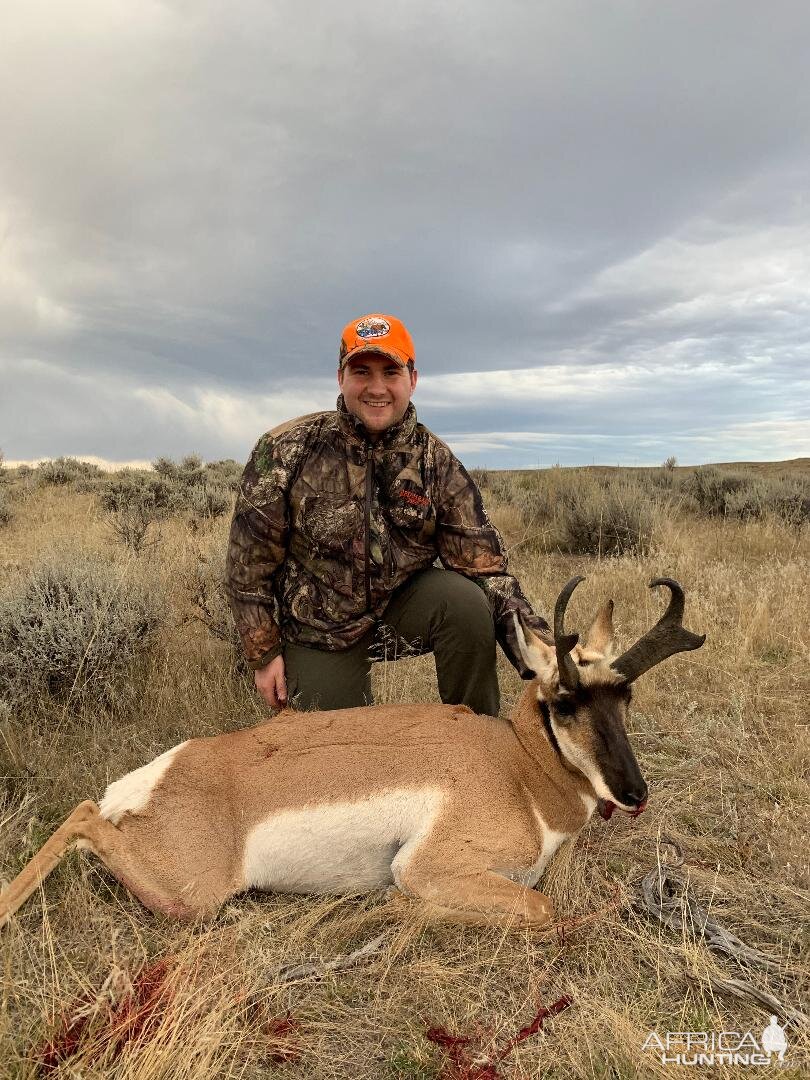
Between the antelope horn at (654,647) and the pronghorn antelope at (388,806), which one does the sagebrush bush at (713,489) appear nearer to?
A: the antelope horn at (654,647)

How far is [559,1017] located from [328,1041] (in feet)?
2.69

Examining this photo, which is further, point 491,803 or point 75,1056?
point 491,803

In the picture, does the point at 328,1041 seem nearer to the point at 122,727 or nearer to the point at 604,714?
the point at 604,714

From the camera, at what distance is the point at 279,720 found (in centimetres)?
361

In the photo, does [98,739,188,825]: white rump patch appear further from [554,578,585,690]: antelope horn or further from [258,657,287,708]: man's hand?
[554,578,585,690]: antelope horn

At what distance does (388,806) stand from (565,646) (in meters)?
1.04

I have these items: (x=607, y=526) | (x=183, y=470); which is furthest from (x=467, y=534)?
(x=183, y=470)

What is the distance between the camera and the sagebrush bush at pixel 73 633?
530 cm

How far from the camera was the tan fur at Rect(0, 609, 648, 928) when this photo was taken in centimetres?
306

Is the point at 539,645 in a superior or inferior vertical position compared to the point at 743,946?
superior

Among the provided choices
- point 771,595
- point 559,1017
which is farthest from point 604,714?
point 771,595

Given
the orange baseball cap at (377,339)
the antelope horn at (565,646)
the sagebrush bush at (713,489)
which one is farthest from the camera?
the sagebrush bush at (713,489)

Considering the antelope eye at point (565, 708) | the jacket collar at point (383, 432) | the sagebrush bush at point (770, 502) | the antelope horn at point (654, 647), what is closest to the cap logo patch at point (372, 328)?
the jacket collar at point (383, 432)

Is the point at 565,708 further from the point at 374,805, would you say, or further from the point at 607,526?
the point at 607,526
